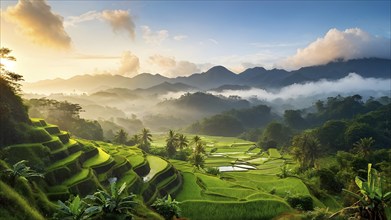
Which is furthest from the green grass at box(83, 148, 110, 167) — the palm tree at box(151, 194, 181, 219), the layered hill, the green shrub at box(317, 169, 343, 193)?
the green shrub at box(317, 169, 343, 193)

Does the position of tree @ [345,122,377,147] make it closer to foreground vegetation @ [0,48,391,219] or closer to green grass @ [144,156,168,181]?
foreground vegetation @ [0,48,391,219]

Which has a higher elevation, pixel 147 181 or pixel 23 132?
pixel 23 132

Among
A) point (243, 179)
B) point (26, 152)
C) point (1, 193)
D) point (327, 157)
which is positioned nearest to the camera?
point (1, 193)

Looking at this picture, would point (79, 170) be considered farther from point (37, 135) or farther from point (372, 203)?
point (372, 203)

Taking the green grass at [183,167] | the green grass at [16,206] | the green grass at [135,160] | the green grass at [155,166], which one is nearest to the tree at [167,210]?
the green grass at [155,166]

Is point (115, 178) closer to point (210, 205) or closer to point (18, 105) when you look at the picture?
point (210, 205)

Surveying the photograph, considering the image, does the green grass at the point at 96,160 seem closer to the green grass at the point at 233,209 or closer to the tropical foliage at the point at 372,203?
the green grass at the point at 233,209

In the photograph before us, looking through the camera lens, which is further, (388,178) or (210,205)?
(388,178)

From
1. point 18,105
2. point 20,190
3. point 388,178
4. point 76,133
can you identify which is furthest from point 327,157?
point 20,190
